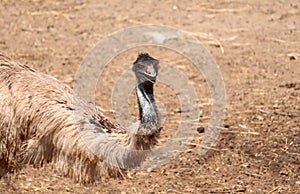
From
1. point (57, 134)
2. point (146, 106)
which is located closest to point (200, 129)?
point (57, 134)

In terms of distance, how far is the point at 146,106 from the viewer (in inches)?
189

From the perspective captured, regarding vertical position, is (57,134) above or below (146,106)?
below

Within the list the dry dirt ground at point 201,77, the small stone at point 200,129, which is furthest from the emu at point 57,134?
the small stone at point 200,129

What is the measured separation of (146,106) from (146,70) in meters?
0.26

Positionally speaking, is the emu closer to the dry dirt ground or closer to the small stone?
the dry dirt ground

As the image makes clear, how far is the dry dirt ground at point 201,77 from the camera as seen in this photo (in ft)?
20.8

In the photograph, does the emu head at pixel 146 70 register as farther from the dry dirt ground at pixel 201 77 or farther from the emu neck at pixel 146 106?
the dry dirt ground at pixel 201 77

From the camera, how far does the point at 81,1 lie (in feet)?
37.2

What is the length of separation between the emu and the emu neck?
0.58 feet

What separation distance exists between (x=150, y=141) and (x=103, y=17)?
6055mm

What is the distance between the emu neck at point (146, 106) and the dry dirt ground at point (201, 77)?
129 cm

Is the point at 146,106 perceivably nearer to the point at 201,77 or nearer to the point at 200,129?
the point at 200,129

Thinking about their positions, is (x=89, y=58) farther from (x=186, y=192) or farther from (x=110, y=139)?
(x=110, y=139)

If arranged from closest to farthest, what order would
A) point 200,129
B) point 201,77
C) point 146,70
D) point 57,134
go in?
point 146,70
point 57,134
point 200,129
point 201,77
